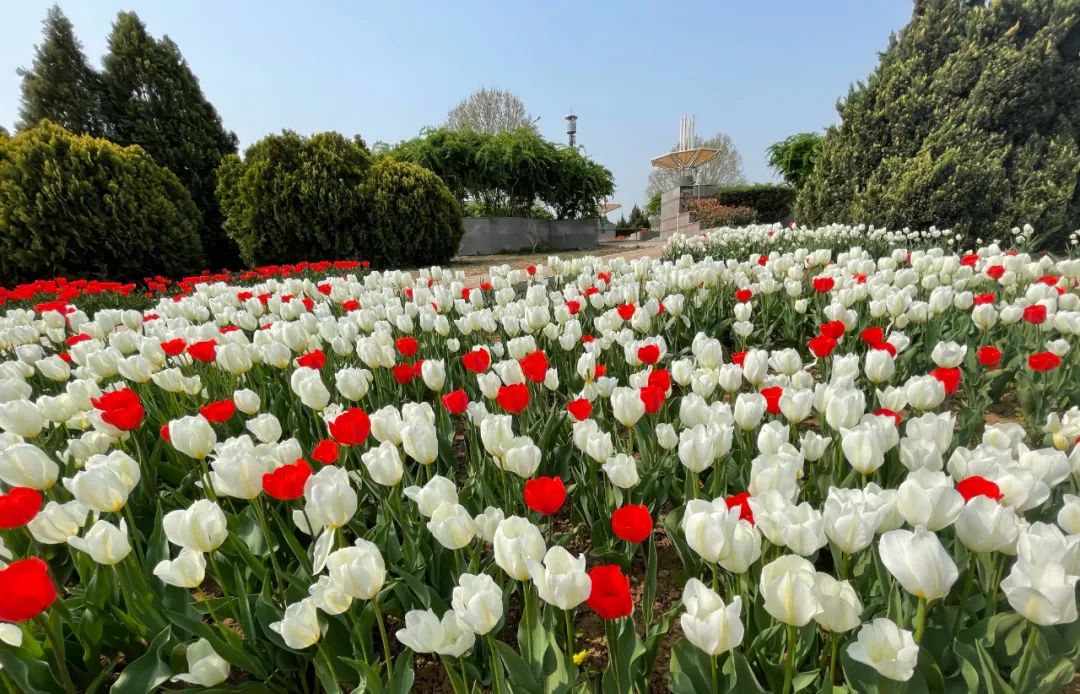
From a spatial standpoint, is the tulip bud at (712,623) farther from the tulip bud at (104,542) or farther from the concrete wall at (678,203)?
the concrete wall at (678,203)

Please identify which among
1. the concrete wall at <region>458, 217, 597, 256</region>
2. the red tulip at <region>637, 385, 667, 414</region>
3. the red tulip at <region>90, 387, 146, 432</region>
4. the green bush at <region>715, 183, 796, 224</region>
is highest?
the green bush at <region>715, 183, 796, 224</region>

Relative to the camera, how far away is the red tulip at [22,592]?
35.6 inches

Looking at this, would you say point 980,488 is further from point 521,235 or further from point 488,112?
point 488,112

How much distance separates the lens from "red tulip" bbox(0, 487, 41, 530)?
1.14 metres

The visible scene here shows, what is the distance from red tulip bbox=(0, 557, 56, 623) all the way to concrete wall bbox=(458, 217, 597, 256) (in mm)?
16780

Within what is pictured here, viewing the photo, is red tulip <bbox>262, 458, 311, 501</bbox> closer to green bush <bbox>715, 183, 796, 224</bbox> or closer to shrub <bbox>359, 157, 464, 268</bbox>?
shrub <bbox>359, 157, 464, 268</bbox>

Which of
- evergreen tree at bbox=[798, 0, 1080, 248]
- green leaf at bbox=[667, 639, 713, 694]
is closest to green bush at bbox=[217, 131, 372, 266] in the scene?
evergreen tree at bbox=[798, 0, 1080, 248]

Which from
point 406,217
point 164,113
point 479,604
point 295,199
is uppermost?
point 164,113

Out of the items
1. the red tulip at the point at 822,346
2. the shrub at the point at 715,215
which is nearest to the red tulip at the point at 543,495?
the red tulip at the point at 822,346

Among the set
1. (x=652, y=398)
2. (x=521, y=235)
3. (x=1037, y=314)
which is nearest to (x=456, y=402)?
(x=652, y=398)

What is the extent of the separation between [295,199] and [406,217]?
213cm

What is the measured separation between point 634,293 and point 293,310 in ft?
7.80

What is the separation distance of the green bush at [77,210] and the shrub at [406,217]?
3.42 m

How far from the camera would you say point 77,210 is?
27.6 ft
